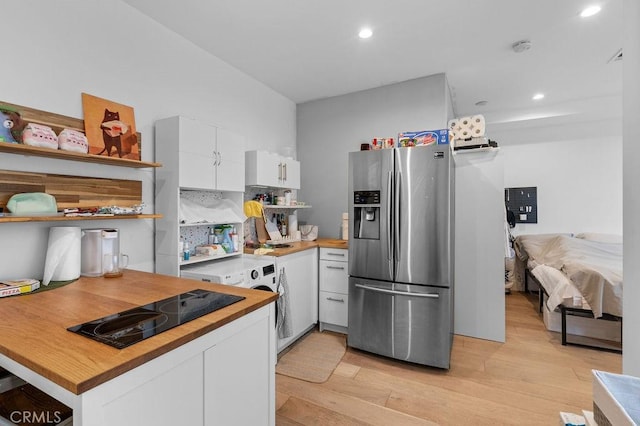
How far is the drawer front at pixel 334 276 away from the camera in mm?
3059

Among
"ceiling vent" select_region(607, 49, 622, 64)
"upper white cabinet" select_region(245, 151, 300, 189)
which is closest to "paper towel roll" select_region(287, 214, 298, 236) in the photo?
"upper white cabinet" select_region(245, 151, 300, 189)

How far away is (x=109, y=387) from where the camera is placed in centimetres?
76

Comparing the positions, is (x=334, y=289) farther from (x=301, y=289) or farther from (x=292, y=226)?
(x=292, y=226)

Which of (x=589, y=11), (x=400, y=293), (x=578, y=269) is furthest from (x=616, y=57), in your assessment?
(x=400, y=293)

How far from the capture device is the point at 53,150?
5.07ft

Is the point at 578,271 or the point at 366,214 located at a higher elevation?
the point at 366,214

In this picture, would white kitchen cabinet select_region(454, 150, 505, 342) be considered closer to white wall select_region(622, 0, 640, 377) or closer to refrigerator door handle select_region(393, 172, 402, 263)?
refrigerator door handle select_region(393, 172, 402, 263)

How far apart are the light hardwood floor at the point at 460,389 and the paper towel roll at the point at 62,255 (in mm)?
1539

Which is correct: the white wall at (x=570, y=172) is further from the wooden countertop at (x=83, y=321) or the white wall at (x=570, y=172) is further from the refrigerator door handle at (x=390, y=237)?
the wooden countertop at (x=83, y=321)

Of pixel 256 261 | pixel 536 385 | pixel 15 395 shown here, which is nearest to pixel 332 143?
pixel 256 261

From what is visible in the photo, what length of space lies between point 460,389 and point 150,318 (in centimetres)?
222

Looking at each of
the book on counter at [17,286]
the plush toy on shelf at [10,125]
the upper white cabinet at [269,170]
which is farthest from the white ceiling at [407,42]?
the book on counter at [17,286]

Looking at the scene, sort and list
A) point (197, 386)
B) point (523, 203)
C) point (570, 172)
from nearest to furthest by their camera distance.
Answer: point (197, 386), point (570, 172), point (523, 203)

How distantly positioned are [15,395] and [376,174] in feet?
8.27
